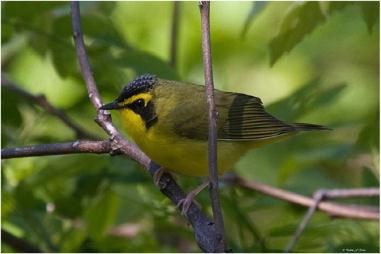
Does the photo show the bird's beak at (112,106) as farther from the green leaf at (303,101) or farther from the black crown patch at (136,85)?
the green leaf at (303,101)

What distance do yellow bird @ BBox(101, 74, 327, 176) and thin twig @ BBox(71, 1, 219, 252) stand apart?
0.18m

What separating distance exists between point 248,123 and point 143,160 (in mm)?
891

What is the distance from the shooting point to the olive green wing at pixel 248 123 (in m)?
3.18

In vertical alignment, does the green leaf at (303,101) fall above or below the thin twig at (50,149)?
above

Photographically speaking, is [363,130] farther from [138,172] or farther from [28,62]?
[28,62]

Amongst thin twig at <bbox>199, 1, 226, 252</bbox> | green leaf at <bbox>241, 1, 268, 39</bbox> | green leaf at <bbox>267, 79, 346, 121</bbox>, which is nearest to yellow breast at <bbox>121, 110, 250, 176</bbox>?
green leaf at <bbox>267, 79, 346, 121</bbox>

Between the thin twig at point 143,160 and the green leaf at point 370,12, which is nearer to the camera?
the thin twig at point 143,160

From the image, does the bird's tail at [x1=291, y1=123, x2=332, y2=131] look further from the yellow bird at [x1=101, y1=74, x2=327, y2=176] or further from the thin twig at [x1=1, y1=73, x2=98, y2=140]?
the thin twig at [x1=1, y1=73, x2=98, y2=140]

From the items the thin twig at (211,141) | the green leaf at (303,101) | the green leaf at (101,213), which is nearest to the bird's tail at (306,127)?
the green leaf at (303,101)

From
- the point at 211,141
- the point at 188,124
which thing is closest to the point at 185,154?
the point at 188,124

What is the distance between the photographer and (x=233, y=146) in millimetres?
3123

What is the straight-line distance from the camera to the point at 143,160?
8.04 ft

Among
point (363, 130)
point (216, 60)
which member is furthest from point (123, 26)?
point (363, 130)

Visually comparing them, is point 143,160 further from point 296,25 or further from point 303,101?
point 303,101
